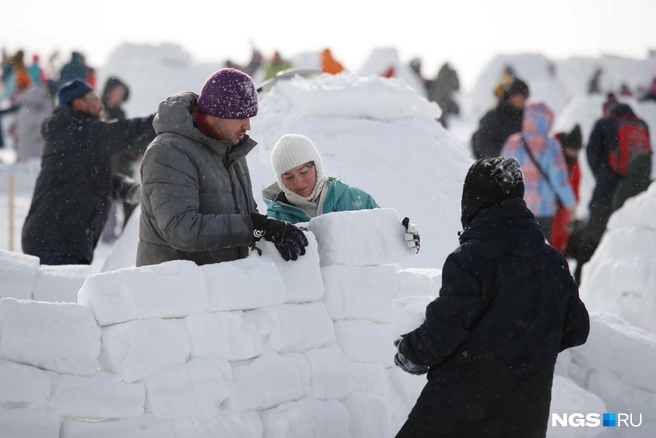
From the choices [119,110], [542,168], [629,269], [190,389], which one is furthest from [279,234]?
[119,110]

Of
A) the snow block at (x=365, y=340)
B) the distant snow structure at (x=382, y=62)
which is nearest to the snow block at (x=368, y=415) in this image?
the snow block at (x=365, y=340)

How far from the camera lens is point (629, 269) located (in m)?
6.32

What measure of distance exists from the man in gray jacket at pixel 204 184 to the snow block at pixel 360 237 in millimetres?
205

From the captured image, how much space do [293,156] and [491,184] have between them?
1.37 meters

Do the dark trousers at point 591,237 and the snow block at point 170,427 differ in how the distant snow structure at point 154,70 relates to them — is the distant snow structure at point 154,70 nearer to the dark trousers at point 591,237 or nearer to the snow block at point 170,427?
the dark trousers at point 591,237

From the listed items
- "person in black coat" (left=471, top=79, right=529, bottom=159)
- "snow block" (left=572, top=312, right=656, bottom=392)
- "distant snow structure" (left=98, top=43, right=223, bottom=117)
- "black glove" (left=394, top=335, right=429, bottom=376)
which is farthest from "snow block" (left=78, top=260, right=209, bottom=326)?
"distant snow structure" (left=98, top=43, right=223, bottom=117)

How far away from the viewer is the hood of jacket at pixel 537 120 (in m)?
6.89

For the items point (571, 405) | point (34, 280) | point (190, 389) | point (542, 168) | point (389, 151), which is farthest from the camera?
point (542, 168)

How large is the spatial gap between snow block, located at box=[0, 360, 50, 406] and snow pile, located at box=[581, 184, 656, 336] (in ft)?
15.3

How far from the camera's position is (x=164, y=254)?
324 cm

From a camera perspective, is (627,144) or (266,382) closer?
(266,382)

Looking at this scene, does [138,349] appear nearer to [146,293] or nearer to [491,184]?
[146,293]

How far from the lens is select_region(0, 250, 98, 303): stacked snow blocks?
3.85 meters

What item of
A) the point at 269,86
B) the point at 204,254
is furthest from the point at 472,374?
the point at 269,86
